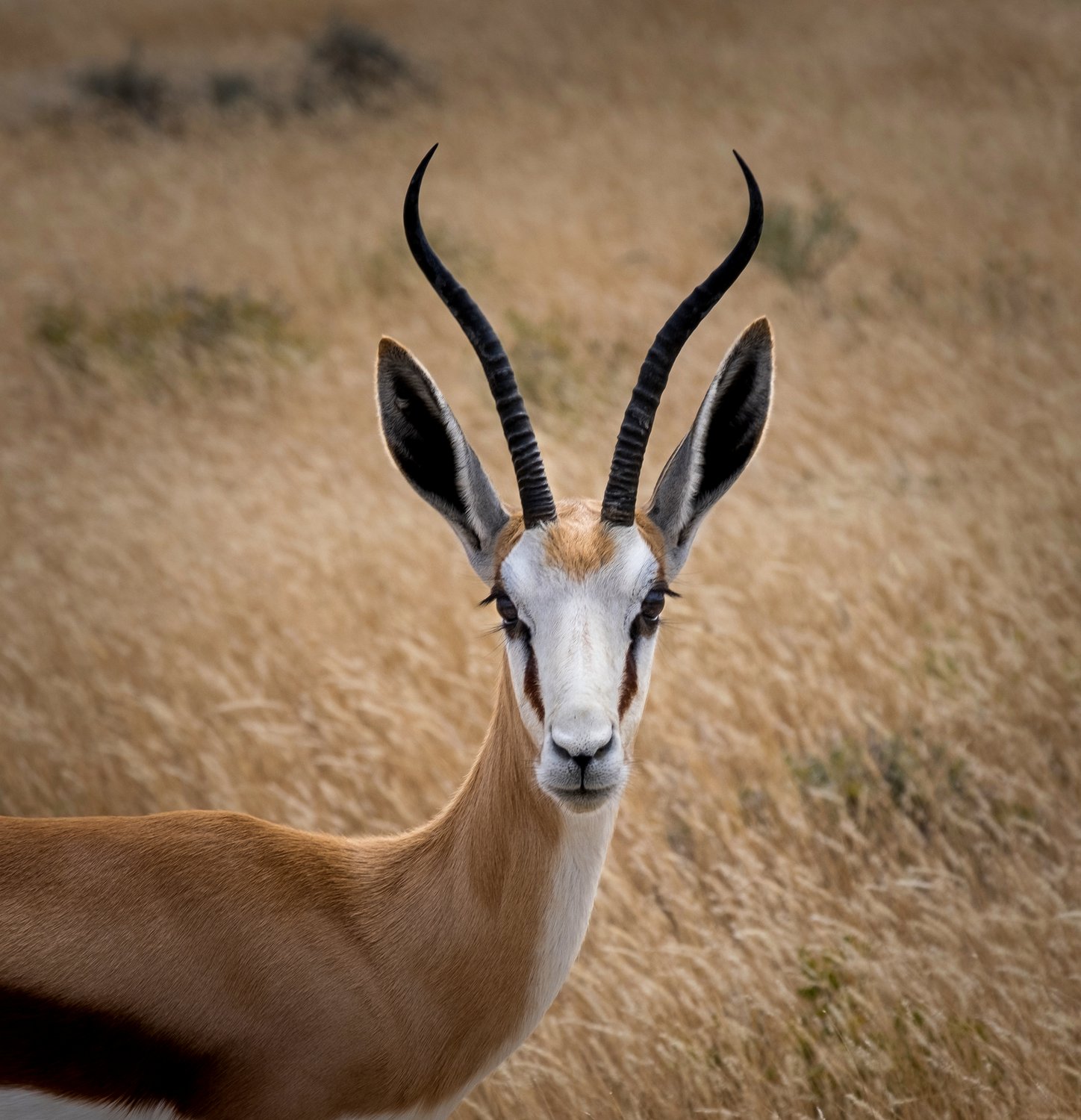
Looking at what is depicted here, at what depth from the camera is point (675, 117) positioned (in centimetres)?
1734

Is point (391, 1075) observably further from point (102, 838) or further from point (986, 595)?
point (986, 595)

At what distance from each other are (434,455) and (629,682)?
2.93ft

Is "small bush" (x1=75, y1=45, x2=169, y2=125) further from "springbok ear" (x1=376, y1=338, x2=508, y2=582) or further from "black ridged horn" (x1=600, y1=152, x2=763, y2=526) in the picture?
"black ridged horn" (x1=600, y1=152, x2=763, y2=526)

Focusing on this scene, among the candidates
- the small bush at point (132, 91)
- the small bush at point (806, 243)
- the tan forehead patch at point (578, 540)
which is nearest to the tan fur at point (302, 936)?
the tan forehead patch at point (578, 540)

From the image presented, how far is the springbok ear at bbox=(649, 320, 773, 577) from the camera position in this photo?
3100 millimetres

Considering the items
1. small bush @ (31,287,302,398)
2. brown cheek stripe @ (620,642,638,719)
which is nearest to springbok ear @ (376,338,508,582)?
brown cheek stripe @ (620,642,638,719)

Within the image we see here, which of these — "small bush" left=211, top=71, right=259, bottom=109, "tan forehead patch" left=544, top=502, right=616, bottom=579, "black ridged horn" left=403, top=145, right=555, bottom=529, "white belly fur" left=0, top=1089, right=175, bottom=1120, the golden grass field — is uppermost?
"black ridged horn" left=403, top=145, right=555, bottom=529

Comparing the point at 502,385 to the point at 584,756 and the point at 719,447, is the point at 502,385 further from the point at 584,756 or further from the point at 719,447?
the point at 584,756

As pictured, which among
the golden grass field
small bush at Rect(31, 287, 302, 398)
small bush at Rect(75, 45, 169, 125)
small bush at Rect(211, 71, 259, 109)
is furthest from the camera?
small bush at Rect(211, 71, 259, 109)

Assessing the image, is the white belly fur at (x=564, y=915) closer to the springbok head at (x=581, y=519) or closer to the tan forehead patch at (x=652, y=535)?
the springbok head at (x=581, y=519)

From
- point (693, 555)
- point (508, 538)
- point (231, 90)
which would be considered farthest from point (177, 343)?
point (231, 90)

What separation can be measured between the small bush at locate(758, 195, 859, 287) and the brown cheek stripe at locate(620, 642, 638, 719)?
8753 millimetres

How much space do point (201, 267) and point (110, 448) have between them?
4621 millimetres

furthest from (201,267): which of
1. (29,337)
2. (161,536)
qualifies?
A: (161,536)
